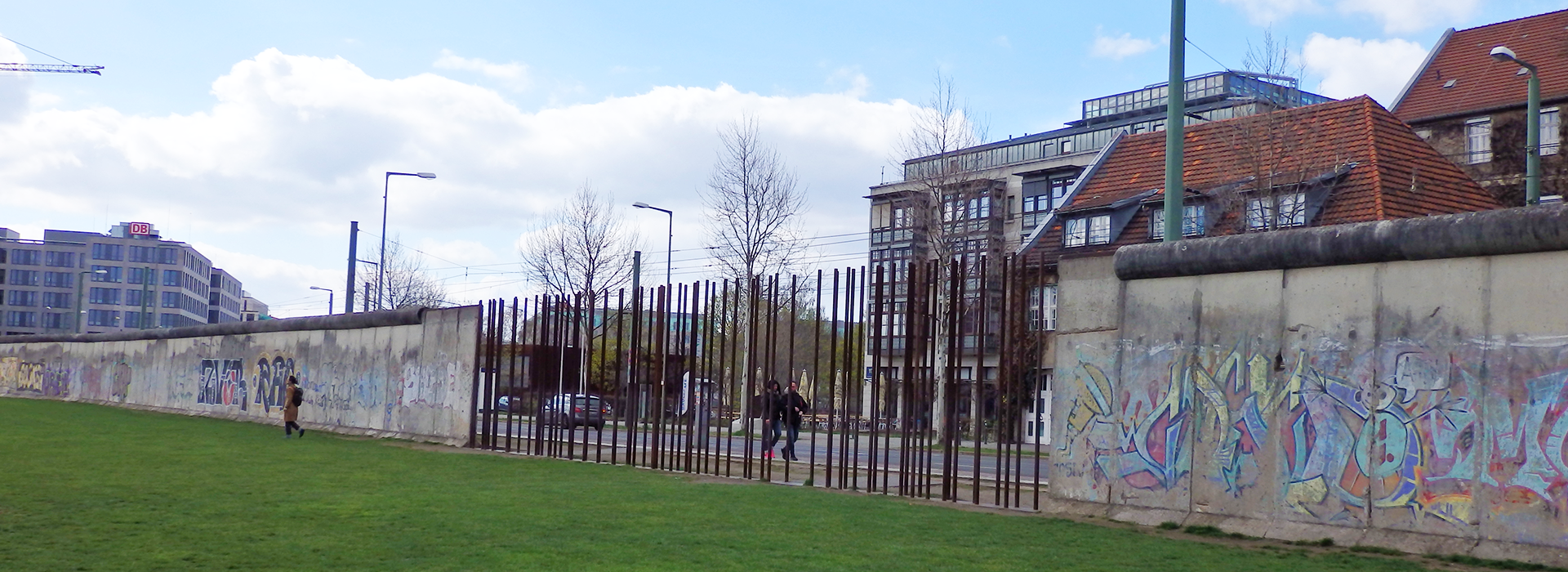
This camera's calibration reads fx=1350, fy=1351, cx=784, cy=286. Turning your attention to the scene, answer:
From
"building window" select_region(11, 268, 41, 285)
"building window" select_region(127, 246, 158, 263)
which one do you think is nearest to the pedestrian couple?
"building window" select_region(127, 246, 158, 263)

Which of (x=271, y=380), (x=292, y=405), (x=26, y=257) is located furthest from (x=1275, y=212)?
(x=26, y=257)

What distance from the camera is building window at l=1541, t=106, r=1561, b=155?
139 ft

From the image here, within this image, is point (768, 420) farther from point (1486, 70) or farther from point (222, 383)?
point (1486, 70)

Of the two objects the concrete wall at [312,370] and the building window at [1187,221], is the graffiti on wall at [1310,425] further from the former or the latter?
the building window at [1187,221]

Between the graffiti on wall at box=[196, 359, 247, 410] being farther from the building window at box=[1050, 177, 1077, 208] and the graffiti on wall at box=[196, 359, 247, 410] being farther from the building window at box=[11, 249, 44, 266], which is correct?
the building window at box=[11, 249, 44, 266]

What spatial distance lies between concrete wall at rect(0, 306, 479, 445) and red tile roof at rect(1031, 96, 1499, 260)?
48.1ft

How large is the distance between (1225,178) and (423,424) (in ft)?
64.0

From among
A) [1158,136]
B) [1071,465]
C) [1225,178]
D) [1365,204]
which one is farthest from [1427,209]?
[1071,465]

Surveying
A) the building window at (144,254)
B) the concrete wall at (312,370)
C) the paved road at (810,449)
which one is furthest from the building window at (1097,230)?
the building window at (144,254)

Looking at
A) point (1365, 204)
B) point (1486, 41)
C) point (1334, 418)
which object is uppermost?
point (1486, 41)

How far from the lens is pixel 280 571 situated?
27.0 ft

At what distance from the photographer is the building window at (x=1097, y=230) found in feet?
139

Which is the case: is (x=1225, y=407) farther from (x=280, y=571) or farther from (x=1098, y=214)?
(x=1098, y=214)

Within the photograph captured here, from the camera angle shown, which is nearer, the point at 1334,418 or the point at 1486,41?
the point at 1334,418
